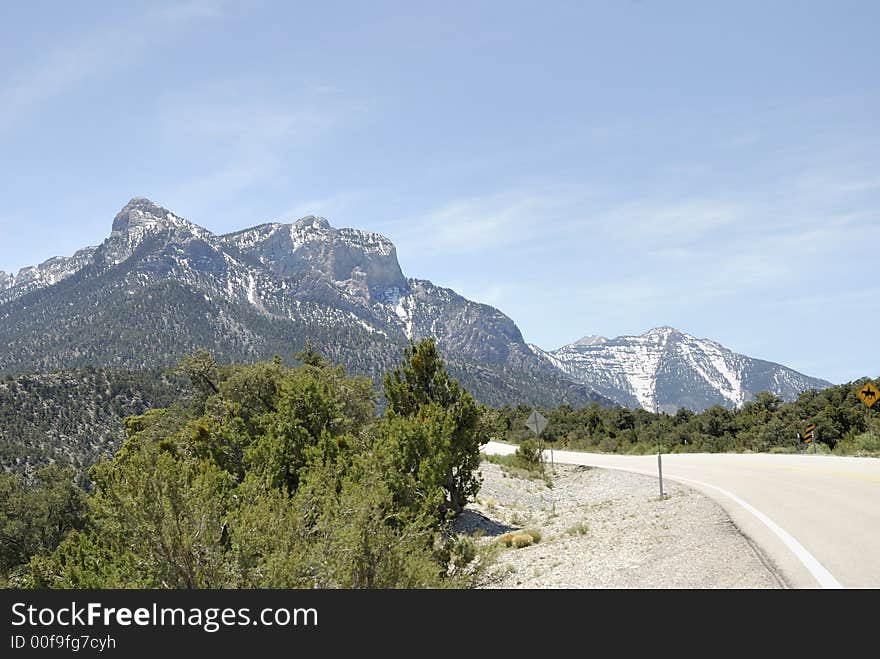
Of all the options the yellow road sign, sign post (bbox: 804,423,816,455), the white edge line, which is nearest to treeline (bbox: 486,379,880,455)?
sign post (bbox: 804,423,816,455)

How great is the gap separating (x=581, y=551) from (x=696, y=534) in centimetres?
239

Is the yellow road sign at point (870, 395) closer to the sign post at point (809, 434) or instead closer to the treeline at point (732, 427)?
the treeline at point (732, 427)

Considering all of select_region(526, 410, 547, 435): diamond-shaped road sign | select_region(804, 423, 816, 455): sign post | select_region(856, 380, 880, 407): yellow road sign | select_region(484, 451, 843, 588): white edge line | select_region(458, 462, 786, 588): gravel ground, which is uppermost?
select_region(856, 380, 880, 407): yellow road sign

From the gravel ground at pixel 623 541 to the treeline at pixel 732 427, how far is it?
152 inches

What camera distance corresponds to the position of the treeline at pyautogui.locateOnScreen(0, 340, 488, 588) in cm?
742

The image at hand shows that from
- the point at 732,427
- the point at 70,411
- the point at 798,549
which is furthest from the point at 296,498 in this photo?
the point at 70,411

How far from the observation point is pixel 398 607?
5.55 meters

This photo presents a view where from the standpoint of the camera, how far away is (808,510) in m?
13.3

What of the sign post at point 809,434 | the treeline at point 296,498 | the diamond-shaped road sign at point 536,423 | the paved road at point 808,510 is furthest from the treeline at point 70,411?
the paved road at point 808,510

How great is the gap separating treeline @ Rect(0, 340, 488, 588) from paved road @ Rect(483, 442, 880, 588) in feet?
14.3

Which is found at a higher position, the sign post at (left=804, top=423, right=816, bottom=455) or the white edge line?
the sign post at (left=804, top=423, right=816, bottom=455)

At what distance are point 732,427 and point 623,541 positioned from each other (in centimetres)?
3729

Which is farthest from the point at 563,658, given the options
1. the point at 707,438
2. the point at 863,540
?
the point at 707,438

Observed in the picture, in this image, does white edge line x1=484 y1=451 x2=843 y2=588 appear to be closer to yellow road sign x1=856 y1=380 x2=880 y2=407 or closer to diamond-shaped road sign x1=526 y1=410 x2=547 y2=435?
diamond-shaped road sign x1=526 y1=410 x2=547 y2=435
